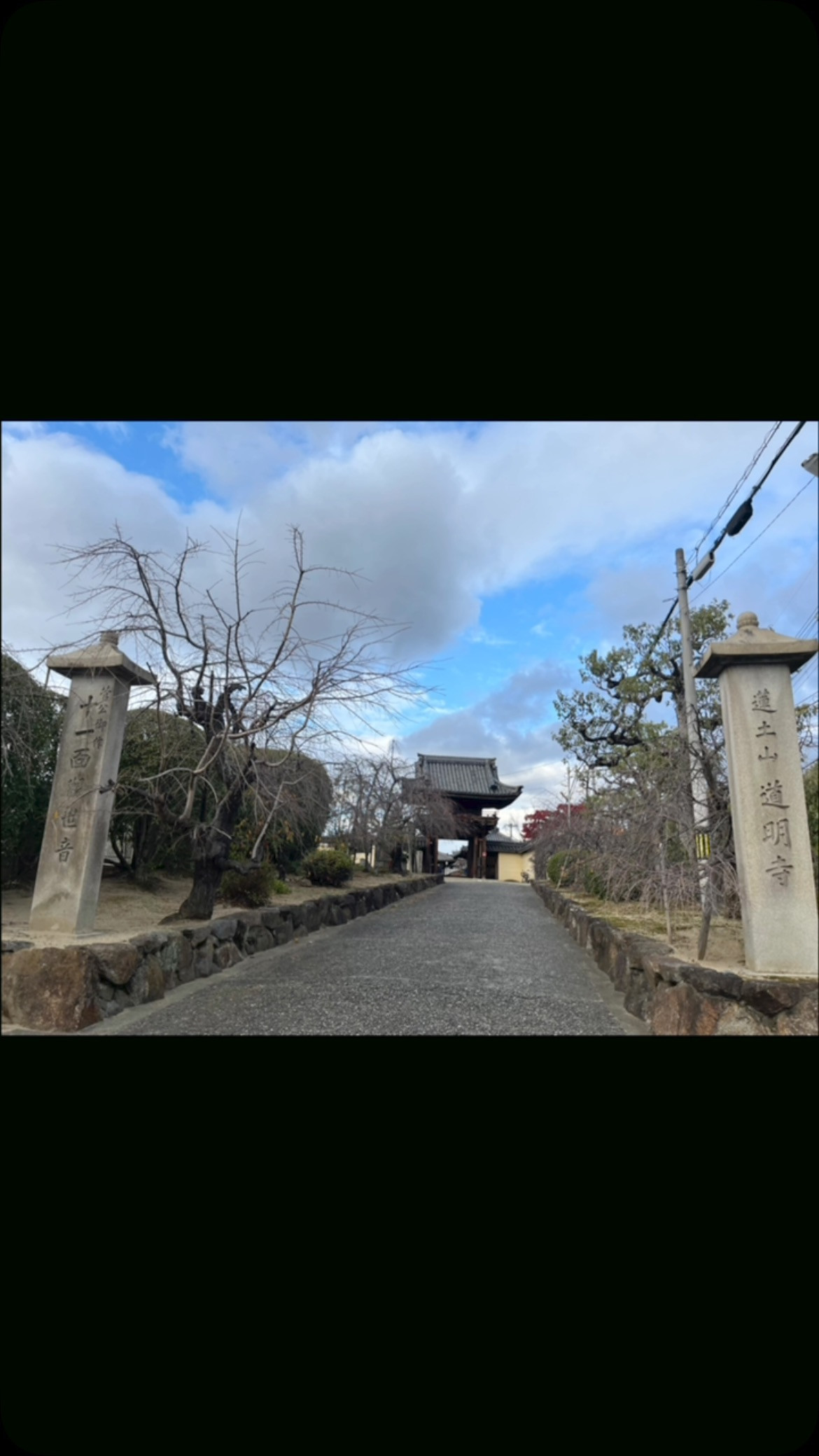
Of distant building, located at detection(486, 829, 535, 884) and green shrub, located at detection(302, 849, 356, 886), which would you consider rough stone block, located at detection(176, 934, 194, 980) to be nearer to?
green shrub, located at detection(302, 849, 356, 886)

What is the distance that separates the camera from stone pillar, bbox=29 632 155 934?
3770 millimetres

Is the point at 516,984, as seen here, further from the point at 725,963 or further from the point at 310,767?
the point at 310,767

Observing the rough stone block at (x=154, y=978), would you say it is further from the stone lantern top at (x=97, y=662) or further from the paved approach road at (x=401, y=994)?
the stone lantern top at (x=97, y=662)

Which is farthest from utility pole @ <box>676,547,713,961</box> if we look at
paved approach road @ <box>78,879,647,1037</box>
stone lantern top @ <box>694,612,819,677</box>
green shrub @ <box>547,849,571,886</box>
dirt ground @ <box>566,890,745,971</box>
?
green shrub @ <box>547,849,571,886</box>

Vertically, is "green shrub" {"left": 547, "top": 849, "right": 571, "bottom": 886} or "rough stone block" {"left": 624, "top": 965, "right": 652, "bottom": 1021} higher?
"green shrub" {"left": 547, "top": 849, "right": 571, "bottom": 886}

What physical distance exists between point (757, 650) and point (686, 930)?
98.1 inches

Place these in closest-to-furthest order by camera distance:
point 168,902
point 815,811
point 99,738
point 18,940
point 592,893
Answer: point 18,940 < point 815,811 < point 99,738 < point 168,902 < point 592,893

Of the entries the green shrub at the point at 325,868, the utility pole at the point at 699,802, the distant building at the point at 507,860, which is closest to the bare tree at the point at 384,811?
the green shrub at the point at 325,868

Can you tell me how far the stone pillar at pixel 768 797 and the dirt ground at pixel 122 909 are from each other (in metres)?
3.29

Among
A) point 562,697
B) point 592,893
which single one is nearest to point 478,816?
point 592,893

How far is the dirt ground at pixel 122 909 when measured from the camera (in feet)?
11.9

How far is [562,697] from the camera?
820 cm

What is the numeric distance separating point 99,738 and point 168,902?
219 cm

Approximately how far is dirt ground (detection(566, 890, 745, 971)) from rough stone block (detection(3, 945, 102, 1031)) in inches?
118
